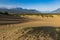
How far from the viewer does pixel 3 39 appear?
12633mm

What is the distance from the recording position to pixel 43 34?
43.4 ft

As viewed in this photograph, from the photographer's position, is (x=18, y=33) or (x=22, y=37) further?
(x=18, y=33)

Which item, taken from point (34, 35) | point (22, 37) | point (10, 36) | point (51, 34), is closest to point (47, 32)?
point (51, 34)

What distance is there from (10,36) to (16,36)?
52 centimetres

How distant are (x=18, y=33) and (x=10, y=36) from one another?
2.85 ft

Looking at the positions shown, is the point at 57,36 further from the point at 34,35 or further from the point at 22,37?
the point at 22,37

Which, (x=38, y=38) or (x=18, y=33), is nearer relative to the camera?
(x=38, y=38)

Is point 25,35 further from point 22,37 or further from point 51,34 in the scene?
point 51,34

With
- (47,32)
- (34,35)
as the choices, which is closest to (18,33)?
(34,35)

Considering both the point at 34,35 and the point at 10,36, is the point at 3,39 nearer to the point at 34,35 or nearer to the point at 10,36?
the point at 10,36

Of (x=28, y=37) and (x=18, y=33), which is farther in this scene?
(x=18, y=33)

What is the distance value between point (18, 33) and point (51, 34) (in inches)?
112

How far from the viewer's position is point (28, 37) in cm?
1270

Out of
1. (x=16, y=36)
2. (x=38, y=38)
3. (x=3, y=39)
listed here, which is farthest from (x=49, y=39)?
(x=3, y=39)
